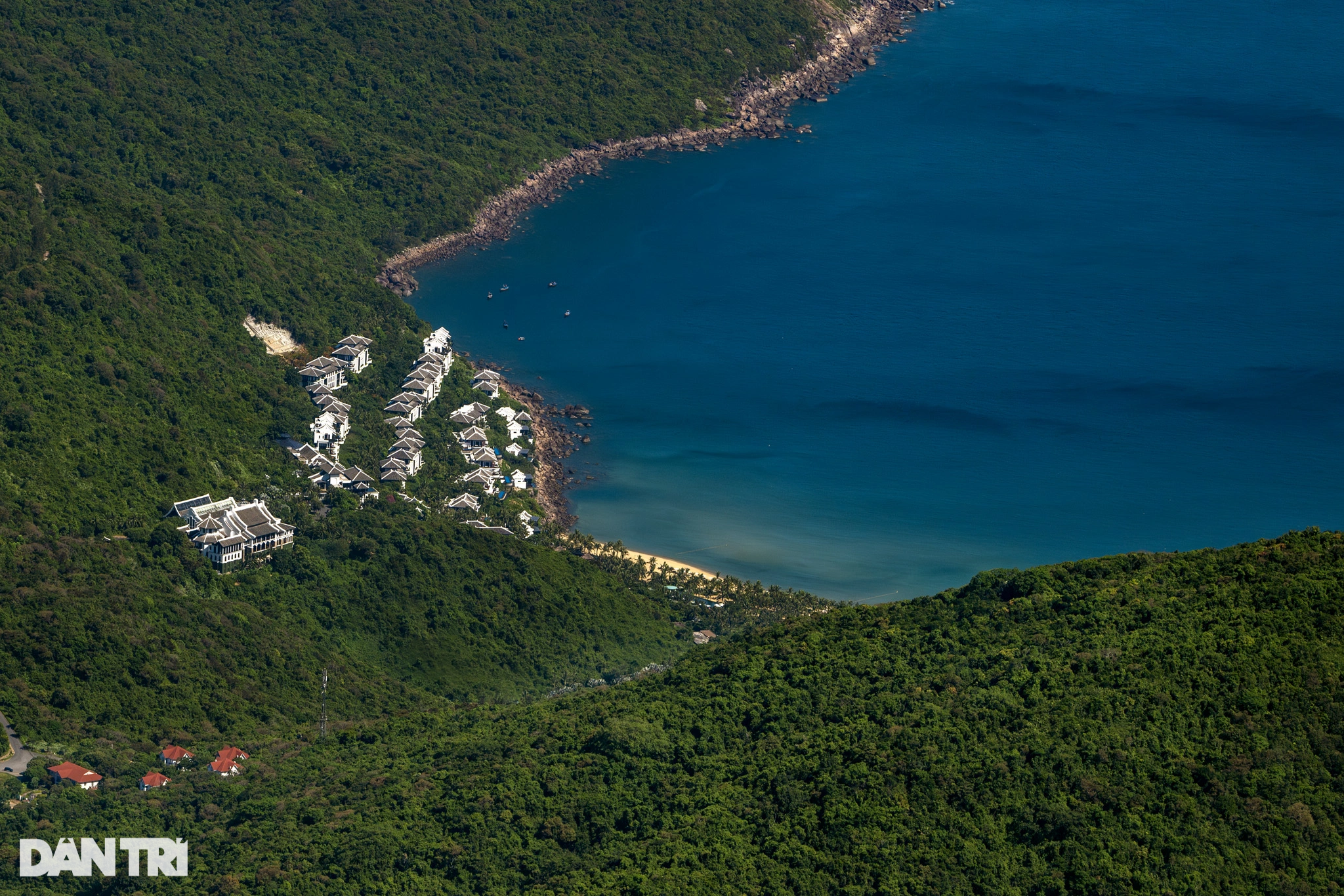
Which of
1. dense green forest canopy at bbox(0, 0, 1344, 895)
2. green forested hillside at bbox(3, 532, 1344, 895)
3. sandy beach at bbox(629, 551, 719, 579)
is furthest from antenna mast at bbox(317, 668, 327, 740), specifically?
sandy beach at bbox(629, 551, 719, 579)

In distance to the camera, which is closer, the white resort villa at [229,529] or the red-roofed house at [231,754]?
the red-roofed house at [231,754]

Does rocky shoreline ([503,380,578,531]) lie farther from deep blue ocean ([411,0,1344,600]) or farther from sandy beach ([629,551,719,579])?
sandy beach ([629,551,719,579])

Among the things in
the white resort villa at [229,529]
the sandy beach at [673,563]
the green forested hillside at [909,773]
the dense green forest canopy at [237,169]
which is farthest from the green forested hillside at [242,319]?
the green forested hillside at [909,773]

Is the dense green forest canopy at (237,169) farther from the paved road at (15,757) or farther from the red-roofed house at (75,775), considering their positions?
the red-roofed house at (75,775)

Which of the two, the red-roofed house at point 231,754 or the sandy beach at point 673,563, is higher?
the sandy beach at point 673,563

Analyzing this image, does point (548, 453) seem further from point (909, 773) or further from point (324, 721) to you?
point (909, 773)

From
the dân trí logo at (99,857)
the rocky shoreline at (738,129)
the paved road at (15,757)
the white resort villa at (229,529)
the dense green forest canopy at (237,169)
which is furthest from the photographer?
the rocky shoreline at (738,129)
